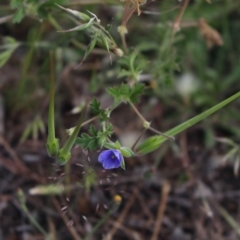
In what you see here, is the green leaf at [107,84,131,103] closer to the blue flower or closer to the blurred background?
the blue flower

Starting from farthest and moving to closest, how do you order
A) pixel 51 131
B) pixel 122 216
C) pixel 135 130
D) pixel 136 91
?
pixel 135 130 < pixel 122 216 < pixel 136 91 < pixel 51 131

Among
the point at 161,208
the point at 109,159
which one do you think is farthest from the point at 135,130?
the point at 109,159

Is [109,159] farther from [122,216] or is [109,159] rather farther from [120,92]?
[122,216]

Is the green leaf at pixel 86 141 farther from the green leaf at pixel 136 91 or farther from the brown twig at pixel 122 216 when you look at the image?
the brown twig at pixel 122 216

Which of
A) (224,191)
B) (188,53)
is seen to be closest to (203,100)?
(188,53)

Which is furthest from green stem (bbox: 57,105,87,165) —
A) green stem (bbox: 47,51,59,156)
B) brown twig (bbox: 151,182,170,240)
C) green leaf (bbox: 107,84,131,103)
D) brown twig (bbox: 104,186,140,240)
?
brown twig (bbox: 151,182,170,240)

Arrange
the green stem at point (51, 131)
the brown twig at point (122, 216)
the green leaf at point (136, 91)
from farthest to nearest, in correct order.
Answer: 1. the brown twig at point (122, 216)
2. the green leaf at point (136, 91)
3. the green stem at point (51, 131)

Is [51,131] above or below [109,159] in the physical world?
above

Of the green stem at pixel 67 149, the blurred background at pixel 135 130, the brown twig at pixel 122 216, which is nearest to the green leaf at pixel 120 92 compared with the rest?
the green stem at pixel 67 149
